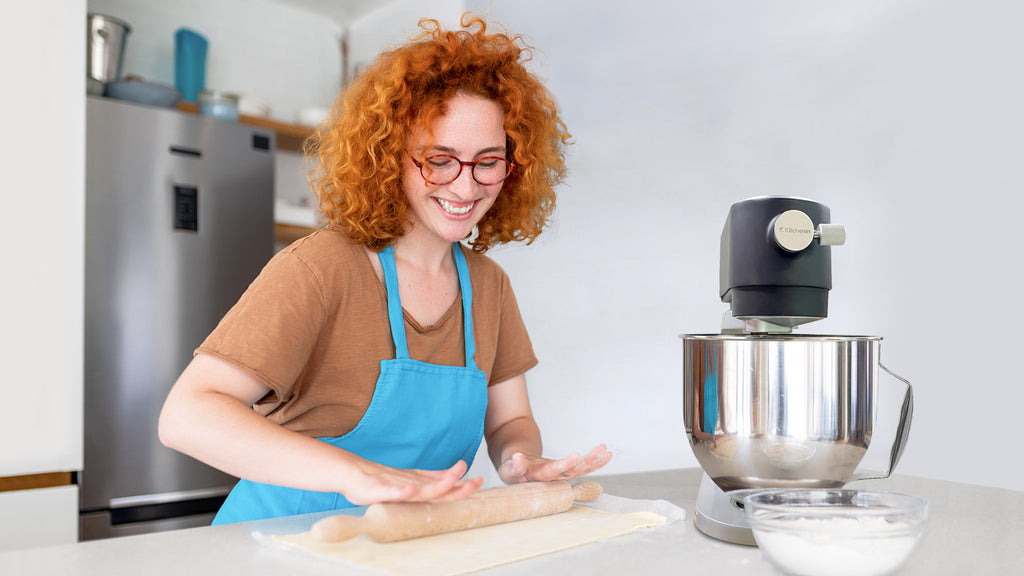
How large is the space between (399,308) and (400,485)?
47 cm

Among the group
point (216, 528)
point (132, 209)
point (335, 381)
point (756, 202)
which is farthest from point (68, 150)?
point (756, 202)

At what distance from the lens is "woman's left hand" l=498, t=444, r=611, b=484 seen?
1044 millimetres

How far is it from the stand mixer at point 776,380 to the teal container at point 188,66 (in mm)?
2676

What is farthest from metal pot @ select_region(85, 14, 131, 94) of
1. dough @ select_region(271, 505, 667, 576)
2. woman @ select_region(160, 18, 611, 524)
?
dough @ select_region(271, 505, 667, 576)

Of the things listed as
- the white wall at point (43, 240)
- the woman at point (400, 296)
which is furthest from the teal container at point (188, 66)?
the woman at point (400, 296)

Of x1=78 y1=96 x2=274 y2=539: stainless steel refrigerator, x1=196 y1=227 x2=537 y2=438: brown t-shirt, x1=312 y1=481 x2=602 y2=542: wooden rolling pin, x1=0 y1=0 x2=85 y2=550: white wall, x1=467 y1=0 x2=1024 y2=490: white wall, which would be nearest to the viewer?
x1=312 y1=481 x2=602 y2=542: wooden rolling pin

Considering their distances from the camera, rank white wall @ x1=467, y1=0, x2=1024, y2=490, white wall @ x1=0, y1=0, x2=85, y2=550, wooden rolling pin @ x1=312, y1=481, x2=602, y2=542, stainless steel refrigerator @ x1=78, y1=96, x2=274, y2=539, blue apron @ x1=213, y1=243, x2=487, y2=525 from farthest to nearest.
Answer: stainless steel refrigerator @ x1=78, y1=96, x2=274, y2=539 → white wall @ x1=0, y1=0, x2=85, y2=550 → white wall @ x1=467, y1=0, x2=1024, y2=490 → blue apron @ x1=213, y1=243, x2=487, y2=525 → wooden rolling pin @ x1=312, y1=481, x2=602, y2=542

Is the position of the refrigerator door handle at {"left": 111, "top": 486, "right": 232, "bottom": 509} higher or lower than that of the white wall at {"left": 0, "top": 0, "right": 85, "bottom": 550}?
lower

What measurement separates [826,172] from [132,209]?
211 cm

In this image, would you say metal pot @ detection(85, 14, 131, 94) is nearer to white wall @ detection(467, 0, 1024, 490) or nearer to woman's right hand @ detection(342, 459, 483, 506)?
white wall @ detection(467, 0, 1024, 490)

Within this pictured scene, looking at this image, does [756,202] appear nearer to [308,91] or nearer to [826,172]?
[826,172]

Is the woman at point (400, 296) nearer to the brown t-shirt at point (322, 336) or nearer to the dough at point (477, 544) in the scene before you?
the brown t-shirt at point (322, 336)

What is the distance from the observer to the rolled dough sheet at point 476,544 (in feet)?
2.42

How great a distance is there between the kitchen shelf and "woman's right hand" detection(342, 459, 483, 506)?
239 cm
